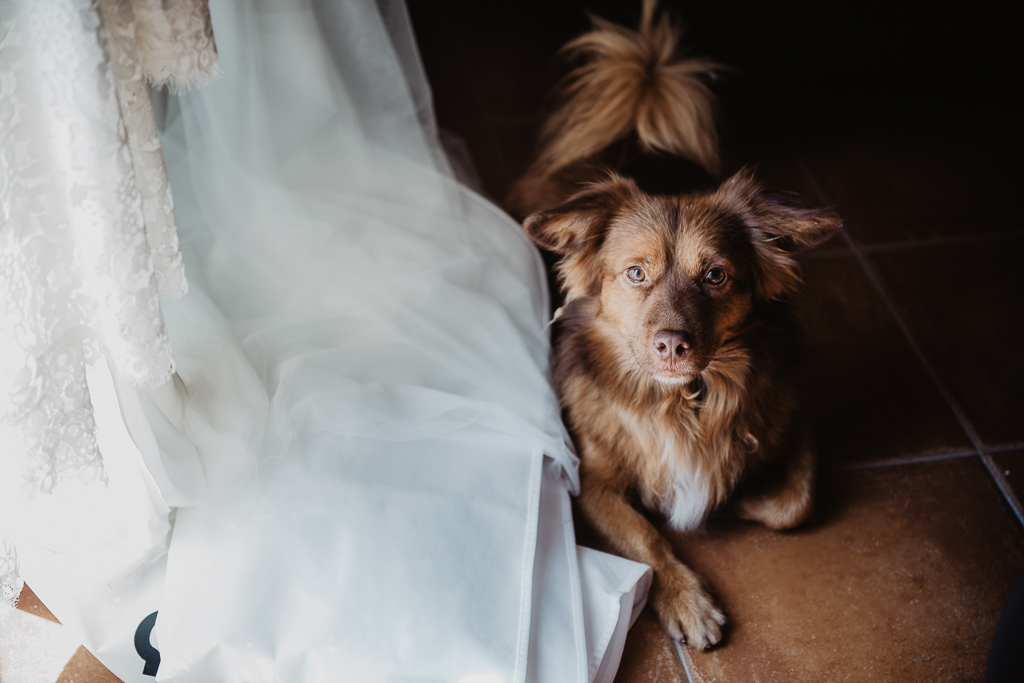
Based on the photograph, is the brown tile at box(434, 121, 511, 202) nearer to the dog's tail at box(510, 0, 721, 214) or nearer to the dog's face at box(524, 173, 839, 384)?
the dog's tail at box(510, 0, 721, 214)

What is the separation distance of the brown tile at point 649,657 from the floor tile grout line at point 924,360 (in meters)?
0.94

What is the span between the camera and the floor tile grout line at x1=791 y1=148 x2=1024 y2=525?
190cm

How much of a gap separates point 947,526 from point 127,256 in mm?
1779

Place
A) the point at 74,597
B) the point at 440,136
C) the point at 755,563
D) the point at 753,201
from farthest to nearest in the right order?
the point at 440,136 → the point at 755,563 → the point at 753,201 → the point at 74,597

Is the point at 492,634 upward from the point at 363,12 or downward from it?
downward

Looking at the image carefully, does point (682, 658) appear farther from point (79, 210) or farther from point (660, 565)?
point (79, 210)

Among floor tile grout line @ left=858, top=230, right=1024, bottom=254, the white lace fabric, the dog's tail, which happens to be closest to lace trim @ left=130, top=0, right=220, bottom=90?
the white lace fabric

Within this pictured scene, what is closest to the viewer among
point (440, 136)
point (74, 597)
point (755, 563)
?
point (74, 597)

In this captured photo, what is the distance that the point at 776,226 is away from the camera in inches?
60.8

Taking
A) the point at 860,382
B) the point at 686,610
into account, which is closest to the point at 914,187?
the point at 860,382

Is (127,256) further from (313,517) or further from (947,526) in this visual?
(947,526)

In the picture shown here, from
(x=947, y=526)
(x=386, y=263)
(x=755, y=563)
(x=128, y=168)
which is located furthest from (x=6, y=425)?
(x=947, y=526)

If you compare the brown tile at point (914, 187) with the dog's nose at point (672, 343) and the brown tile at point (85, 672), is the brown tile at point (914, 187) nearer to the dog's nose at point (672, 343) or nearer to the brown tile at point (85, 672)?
the dog's nose at point (672, 343)

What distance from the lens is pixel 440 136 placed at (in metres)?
2.31
